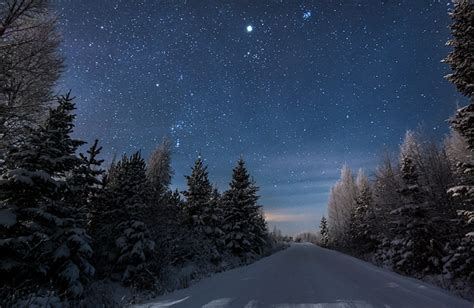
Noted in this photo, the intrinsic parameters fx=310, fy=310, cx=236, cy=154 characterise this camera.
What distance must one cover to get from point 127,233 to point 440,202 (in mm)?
19877

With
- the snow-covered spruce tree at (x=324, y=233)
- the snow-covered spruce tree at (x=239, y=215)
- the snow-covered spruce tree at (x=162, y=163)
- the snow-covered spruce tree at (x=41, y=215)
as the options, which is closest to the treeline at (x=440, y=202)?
the snow-covered spruce tree at (x=239, y=215)

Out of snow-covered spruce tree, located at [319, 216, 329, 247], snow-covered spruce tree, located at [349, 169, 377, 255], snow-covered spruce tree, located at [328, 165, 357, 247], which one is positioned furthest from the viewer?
snow-covered spruce tree, located at [319, 216, 329, 247]

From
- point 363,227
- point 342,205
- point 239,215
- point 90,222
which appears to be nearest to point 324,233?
point 342,205

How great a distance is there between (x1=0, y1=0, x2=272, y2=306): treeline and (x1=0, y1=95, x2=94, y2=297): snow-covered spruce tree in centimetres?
3

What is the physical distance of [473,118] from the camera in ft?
37.6

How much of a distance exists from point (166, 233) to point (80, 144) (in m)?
8.39

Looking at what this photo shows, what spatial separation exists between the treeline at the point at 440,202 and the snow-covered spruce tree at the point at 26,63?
15.9m

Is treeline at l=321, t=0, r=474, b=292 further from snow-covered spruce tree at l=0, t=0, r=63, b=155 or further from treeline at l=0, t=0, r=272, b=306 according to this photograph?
snow-covered spruce tree at l=0, t=0, r=63, b=155

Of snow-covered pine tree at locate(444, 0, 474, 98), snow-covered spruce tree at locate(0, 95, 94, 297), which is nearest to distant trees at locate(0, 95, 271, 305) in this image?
snow-covered spruce tree at locate(0, 95, 94, 297)

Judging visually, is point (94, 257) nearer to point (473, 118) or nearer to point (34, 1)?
point (34, 1)

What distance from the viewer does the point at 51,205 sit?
1247cm

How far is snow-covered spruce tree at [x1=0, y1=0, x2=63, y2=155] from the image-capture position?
35.2ft

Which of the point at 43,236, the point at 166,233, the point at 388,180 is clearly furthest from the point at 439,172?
the point at 43,236

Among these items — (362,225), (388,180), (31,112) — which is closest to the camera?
(31,112)
